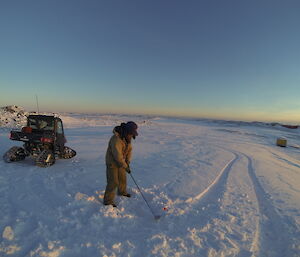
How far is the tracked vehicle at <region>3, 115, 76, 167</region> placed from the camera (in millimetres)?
6977

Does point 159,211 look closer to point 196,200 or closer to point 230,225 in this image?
point 196,200

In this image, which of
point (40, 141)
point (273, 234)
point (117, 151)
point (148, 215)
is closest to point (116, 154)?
point (117, 151)

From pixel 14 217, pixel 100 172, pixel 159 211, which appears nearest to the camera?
pixel 14 217

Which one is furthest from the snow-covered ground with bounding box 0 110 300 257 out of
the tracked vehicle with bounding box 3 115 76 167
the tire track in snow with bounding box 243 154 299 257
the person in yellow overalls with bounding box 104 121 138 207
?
the tracked vehicle with bounding box 3 115 76 167

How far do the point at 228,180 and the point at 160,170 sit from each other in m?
2.49

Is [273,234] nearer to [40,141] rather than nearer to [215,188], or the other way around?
[215,188]

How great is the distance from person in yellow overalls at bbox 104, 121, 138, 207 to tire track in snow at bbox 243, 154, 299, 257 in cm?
295

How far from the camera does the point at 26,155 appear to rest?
297 inches

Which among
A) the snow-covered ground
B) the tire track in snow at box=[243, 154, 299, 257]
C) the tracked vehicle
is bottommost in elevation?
the tire track in snow at box=[243, 154, 299, 257]

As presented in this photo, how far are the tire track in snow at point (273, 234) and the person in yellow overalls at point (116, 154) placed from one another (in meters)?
2.95

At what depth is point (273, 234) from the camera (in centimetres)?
372

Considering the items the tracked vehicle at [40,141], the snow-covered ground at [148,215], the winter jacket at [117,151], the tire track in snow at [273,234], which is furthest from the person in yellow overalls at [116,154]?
the tracked vehicle at [40,141]

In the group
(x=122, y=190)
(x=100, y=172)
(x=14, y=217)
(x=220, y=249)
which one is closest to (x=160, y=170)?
(x=100, y=172)

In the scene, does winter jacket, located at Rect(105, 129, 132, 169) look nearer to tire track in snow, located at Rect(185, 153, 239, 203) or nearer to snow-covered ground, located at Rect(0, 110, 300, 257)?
snow-covered ground, located at Rect(0, 110, 300, 257)
